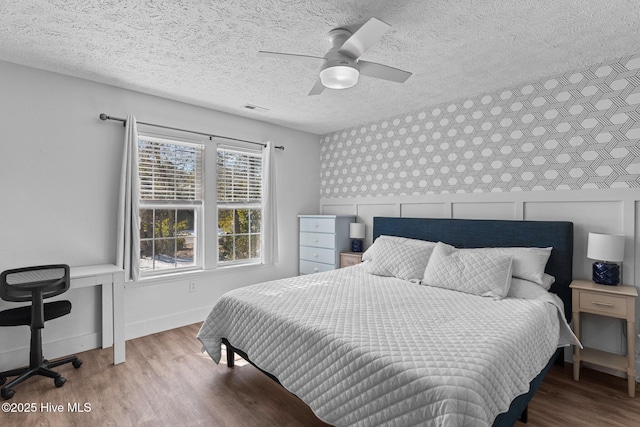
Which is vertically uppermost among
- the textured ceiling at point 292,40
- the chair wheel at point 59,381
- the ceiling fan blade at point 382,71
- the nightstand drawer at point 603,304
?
the textured ceiling at point 292,40

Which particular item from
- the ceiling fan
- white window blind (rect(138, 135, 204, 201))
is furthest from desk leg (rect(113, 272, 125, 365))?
the ceiling fan

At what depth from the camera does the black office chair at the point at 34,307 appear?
7.20ft

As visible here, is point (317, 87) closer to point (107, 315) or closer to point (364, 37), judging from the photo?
point (364, 37)

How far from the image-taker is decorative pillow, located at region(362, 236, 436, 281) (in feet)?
10.0

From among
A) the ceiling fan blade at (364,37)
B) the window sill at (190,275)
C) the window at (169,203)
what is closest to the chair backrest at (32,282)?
the window sill at (190,275)

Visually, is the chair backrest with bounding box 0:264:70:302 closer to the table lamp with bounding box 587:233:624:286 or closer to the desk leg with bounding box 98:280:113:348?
the desk leg with bounding box 98:280:113:348

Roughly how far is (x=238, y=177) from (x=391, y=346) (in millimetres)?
3105

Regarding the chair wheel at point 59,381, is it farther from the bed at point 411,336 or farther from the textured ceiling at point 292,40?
the textured ceiling at point 292,40

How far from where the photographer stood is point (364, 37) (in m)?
1.82

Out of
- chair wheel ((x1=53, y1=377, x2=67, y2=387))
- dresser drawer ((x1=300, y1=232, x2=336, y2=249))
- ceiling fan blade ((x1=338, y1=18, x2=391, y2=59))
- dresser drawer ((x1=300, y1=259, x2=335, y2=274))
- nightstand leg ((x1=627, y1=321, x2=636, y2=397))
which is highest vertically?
ceiling fan blade ((x1=338, y1=18, x2=391, y2=59))

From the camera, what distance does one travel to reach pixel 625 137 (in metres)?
2.49

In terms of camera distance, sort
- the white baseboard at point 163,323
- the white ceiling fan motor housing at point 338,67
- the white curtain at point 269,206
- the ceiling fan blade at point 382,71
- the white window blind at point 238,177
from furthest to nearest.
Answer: the white curtain at point 269,206, the white window blind at point 238,177, the white baseboard at point 163,323, the ceiling fan blade at point 382,71, the white ceiling fan motor housing at point 338,67

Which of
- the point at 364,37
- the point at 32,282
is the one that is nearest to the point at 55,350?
the point at 32,282

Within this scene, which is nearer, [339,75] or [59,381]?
[339,75]
